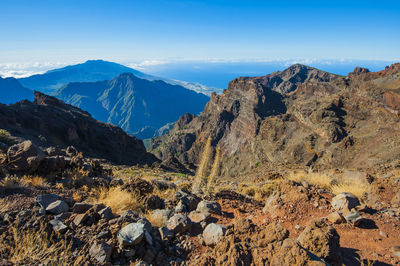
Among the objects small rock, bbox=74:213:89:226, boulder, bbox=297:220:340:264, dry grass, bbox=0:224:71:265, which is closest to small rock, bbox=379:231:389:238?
boulder, bbox=297:220:340:264

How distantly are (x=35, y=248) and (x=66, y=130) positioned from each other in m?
36.5

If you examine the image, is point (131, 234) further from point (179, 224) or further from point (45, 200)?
point (45, 200)

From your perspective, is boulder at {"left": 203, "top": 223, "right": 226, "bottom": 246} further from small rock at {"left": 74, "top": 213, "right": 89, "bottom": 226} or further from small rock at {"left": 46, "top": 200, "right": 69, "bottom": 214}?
small rock at {"left": 46, "top": 200, "right": 69, "bottom": 214}

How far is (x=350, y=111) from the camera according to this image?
47.4 metres

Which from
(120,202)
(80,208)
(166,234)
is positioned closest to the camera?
(166,234)

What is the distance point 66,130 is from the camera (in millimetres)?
34000

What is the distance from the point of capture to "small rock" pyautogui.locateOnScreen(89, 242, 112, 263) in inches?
110

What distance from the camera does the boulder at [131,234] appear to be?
3000 mm

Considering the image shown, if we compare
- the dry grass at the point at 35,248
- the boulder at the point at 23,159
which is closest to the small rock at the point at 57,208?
the dry grass at the point at 35,248

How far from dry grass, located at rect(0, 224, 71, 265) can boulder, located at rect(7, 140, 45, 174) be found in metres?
4.07

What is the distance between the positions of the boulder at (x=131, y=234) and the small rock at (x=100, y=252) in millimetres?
192

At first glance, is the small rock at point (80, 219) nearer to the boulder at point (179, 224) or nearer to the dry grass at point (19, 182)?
the boulder at point (179, 224)

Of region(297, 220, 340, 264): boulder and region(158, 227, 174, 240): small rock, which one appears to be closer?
region(297, 220, 340, 264): boulder

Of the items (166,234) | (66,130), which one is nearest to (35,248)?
(166,234)
